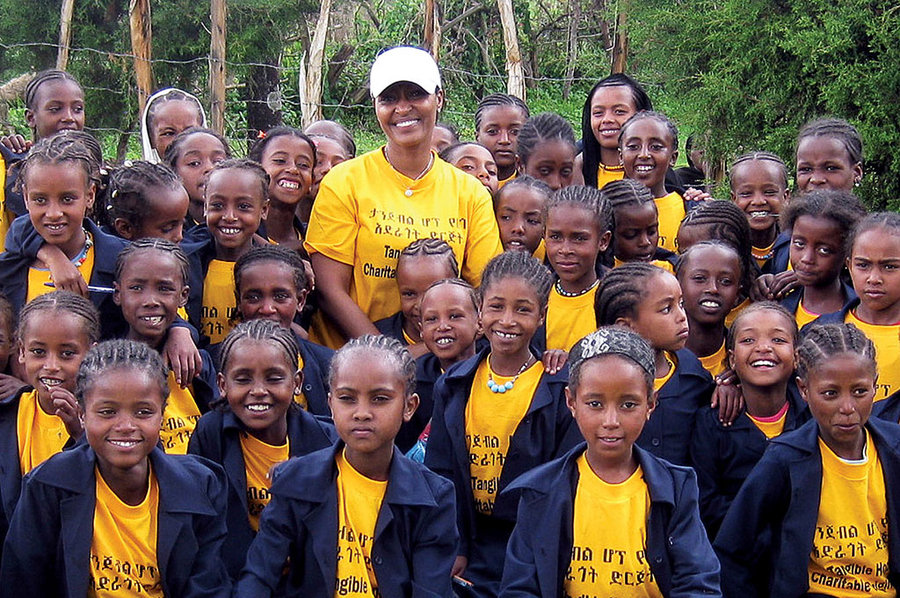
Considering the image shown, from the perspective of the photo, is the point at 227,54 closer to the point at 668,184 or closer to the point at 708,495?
the point at 668,184

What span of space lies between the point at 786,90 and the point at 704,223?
2573mm

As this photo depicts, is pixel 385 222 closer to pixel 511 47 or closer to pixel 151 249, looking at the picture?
pixel 151 249

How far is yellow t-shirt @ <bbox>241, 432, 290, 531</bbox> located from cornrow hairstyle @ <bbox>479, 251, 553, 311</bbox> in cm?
91

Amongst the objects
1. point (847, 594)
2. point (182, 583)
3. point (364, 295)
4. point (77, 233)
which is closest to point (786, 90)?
point (364, 295)

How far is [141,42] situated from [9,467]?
5267mm

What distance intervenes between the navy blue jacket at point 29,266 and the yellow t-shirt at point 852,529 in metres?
2.56

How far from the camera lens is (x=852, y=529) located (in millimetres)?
3498

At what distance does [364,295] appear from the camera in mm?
4508

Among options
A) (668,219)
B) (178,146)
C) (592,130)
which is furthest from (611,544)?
(592,130)

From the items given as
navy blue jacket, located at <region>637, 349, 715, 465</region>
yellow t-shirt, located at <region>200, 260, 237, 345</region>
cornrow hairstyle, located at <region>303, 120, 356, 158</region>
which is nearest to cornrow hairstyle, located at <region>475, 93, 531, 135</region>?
cornrow hairstyle, located at <region>303, 120, 356, 158</region>

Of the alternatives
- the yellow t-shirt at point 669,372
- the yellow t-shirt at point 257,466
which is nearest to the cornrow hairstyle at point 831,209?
the yellow t-shirt at point 669,372

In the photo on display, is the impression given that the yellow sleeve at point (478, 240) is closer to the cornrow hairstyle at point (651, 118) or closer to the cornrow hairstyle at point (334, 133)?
the cornrow hairstyle at point (651, 118)

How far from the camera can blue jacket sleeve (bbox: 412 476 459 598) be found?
331 centimetres

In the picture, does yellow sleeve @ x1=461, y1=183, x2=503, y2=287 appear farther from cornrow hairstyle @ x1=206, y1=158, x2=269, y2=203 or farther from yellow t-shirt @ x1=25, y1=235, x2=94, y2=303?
yellow t-shirt @ x1=25, y1=235, x2=94, y2=303
